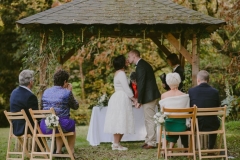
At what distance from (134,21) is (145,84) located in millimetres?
1449

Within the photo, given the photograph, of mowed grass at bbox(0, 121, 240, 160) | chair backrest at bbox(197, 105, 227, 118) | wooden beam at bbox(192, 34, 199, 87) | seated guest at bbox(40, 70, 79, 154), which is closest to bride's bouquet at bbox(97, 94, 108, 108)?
mowed grass at bbox(0, 121, 240, 160)

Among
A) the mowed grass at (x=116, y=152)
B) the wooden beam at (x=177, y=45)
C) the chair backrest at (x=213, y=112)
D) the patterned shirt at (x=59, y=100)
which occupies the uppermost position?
the wooden beam at (x=177, y=45)

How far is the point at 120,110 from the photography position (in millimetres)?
10484

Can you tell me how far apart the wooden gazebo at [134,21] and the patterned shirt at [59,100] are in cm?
186

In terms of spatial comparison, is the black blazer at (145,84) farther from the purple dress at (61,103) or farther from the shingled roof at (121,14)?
the purple dress at (61,103)

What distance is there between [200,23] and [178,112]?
8.18 feet

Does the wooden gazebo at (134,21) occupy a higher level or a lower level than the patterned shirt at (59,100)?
higher

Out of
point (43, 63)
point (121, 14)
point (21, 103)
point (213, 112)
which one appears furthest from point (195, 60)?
point (21, 103)

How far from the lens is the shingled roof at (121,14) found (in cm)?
1006

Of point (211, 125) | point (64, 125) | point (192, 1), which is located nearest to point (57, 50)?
point (64, 125)

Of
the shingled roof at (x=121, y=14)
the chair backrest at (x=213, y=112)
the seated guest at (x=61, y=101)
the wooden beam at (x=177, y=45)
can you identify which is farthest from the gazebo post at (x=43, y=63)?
the chair backrest at (x=213, y=112)

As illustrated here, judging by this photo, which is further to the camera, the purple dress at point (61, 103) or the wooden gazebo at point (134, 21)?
the wooden gazebo at point (134, 21)

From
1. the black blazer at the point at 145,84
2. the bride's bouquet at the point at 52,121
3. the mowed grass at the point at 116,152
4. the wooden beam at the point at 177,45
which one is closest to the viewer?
the bride's bouquet at the point at 52,121

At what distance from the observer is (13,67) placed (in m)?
22.8
